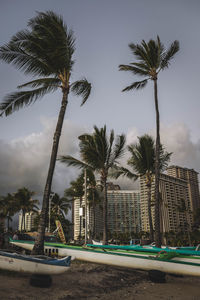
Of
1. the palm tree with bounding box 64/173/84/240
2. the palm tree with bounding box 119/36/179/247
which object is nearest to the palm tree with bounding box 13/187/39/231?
the palm tree with bounding box 64/173/84/240

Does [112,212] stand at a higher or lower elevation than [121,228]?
higher

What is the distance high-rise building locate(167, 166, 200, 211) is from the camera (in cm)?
14012

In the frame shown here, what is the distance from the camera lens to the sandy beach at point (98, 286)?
19.6ft

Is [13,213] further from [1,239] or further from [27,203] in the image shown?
[1,239]

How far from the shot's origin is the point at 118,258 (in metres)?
9.27

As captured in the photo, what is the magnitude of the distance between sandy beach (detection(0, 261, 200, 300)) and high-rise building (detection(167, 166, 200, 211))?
138597mm

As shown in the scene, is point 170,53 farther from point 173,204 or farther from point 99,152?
point 173,204

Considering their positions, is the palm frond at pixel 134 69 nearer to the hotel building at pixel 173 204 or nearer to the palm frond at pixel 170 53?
the palm frond at pixel 170 53

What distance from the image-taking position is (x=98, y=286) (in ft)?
24.5

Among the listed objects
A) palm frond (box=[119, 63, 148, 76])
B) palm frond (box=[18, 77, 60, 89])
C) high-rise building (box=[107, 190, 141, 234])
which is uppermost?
palm frond (box=[119, 63, 148, 76])

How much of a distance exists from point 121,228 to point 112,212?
1259 centimetres

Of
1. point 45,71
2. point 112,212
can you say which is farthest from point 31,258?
point 112,212

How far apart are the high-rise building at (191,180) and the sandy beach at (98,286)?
13860 cm

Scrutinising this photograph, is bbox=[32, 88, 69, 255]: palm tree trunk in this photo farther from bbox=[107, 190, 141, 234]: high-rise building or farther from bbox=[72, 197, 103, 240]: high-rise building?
bbox=[107, 190, 141, 234]: high-rise building
